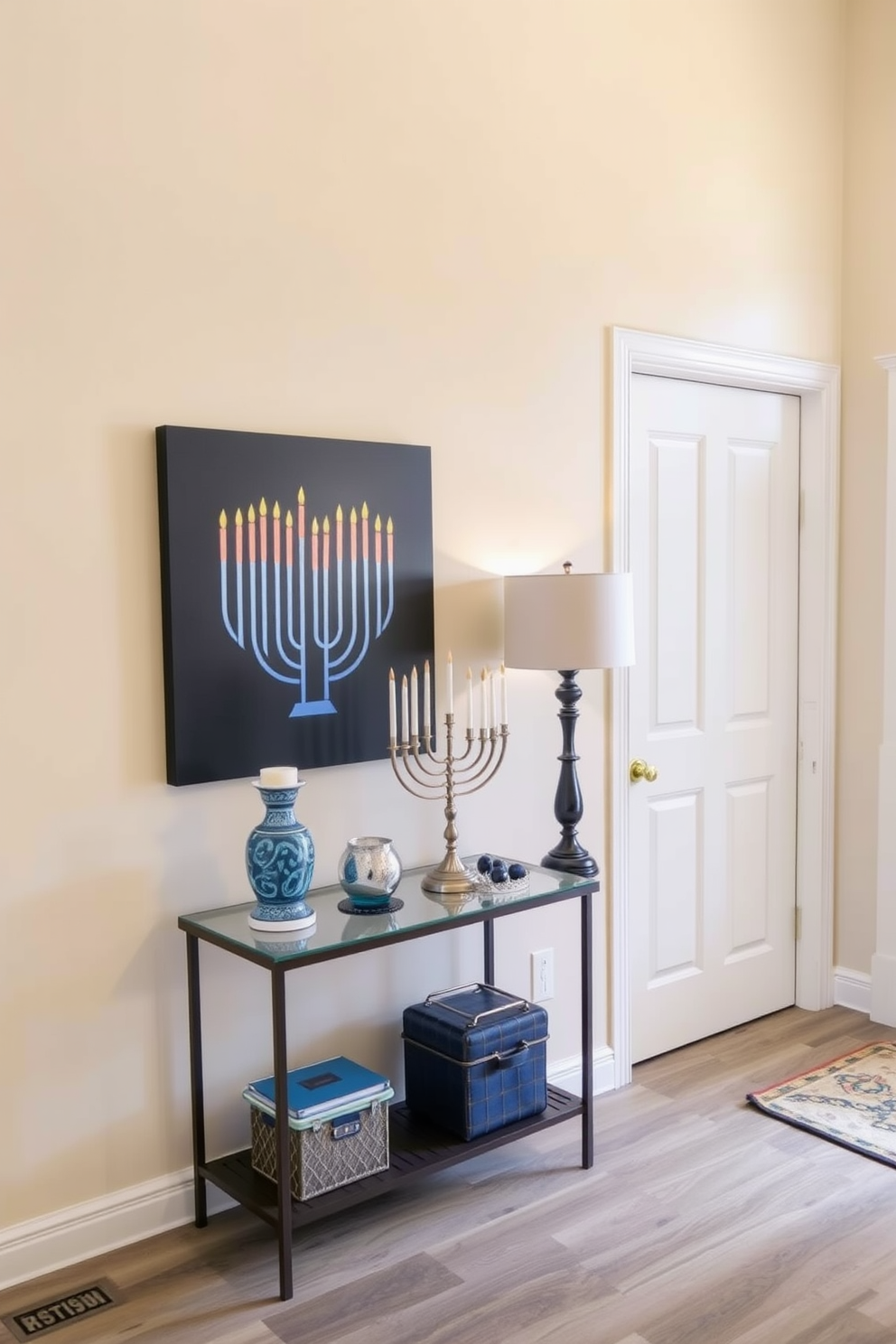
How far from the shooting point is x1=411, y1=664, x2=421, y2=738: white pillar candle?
2625 mm

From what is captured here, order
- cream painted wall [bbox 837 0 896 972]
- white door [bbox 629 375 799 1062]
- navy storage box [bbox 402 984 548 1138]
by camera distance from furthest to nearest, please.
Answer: cream painted wall [bbox 837 0 896 972]
white door [bbox 629 375 799 1062]
navy storage box [bbox 402 984 548 1138]

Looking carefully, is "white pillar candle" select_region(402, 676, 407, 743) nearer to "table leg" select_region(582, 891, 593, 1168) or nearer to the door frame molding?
"table leg" select_region(582, 891, 593, 1168)

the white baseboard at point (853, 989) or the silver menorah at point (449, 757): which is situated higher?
the silver menorah at point (449, 757)

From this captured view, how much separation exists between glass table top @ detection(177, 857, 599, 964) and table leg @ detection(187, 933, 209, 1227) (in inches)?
3.8

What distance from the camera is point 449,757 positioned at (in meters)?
2.76

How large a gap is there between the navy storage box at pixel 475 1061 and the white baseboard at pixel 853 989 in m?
1.55

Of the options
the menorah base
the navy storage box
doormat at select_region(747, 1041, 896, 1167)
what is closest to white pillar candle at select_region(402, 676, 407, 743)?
the menorah base

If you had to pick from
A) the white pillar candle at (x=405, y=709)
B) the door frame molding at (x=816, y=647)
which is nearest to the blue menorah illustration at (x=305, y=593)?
the white pillar candle at (x=405, y=709)

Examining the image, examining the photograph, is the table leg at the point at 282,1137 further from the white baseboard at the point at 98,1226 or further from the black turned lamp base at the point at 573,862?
the black turned lamp base at the point at 573,862

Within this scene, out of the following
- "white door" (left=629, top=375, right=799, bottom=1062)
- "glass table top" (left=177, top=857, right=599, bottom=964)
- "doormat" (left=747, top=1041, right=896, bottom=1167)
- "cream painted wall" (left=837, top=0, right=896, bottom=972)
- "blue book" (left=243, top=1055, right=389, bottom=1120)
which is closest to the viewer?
"glass table top" (left=177, top=857, right=599, bottom=964)

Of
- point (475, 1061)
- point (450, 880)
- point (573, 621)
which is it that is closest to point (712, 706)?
point (573, 621)

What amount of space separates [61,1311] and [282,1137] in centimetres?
54

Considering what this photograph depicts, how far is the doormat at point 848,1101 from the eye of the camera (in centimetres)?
300

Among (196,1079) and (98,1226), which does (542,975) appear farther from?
(98,1226)
